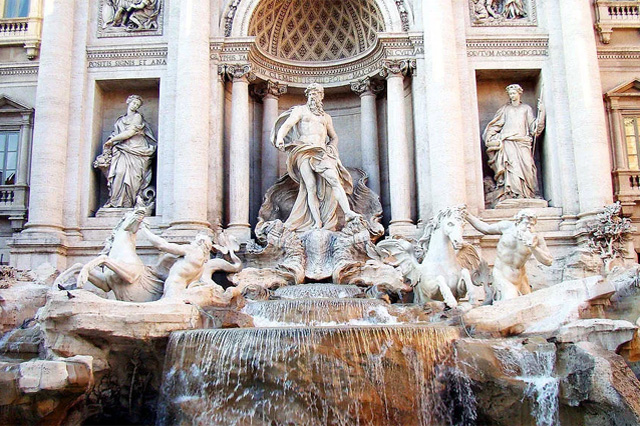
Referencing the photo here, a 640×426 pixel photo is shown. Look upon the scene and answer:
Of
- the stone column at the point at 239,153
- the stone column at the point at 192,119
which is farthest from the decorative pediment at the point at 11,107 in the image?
the stone column at the point at 239,153

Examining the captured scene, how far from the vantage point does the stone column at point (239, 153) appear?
48.5 ft

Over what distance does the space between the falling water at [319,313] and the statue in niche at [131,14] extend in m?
8.70

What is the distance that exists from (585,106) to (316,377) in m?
9.96

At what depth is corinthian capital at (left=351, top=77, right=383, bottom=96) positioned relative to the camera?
16469mm

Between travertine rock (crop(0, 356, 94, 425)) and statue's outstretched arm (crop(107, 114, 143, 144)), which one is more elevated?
statue's outstretched arm (crop(107, 114, 143, 144))

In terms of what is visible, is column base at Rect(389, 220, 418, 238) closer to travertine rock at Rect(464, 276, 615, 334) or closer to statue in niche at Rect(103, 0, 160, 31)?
travertine rock at Rect(464, 276, 615, 334)

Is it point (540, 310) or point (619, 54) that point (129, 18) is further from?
point (619, 54)

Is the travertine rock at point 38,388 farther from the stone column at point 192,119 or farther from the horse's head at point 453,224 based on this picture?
the stone column at point 192,119

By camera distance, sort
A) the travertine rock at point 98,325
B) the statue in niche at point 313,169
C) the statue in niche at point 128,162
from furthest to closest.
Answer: the statue in niche at point 128,162 < the statue in niche at point 313,169 < the travertine rock at point 98,325

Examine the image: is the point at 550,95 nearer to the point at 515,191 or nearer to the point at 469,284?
the point at 515,191

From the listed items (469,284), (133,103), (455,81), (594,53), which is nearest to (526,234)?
(469,284)

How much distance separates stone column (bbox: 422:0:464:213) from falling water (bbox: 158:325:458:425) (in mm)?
6267

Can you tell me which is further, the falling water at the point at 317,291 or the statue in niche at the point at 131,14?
the statue in niche at the point at 131,14

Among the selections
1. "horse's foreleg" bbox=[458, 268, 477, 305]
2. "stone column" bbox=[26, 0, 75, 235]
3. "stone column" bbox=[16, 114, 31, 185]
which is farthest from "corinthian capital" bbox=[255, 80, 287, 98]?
"horse's foreleg" bbox=[458, 268, 477, 305]
